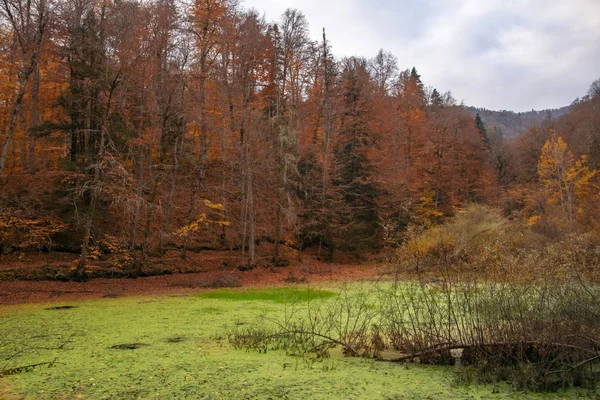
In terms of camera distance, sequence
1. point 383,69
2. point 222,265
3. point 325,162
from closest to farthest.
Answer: point 222,265 → point 325,162 → point 383,69

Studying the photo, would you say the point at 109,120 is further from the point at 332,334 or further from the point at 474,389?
the point at 474,389

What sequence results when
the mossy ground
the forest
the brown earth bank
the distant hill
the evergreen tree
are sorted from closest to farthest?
the mossy ground < the forest < the brown earth bank < the evergreen tree < the distant hill

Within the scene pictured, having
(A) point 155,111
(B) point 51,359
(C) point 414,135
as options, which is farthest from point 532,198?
(B) point 51,359

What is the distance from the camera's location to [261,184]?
24266 millimetres

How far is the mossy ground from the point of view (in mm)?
4930

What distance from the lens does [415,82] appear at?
118 ft

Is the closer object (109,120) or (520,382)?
(520,382)

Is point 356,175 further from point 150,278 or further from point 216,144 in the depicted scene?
point 150,278

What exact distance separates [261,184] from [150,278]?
31.3ft

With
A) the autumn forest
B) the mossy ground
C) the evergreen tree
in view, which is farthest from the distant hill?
the mossy ground

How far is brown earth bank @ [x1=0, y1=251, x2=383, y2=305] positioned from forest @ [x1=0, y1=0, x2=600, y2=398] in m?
0.15

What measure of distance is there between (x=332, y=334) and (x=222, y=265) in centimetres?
1222

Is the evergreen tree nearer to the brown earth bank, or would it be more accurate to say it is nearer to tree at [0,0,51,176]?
the brown earth bank

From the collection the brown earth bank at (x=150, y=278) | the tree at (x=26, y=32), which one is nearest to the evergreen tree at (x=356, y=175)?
the brown earth bank at (x=150, y=278)
